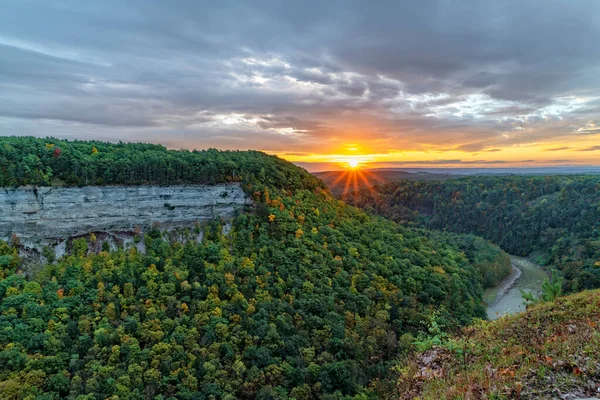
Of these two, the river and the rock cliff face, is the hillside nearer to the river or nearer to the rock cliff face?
the rock cliff face

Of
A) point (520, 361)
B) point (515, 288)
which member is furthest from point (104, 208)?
point (515, 288)

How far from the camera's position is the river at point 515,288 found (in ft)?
178

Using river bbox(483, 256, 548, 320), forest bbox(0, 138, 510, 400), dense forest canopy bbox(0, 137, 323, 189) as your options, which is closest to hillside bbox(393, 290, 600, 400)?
forest bbox(0, 138, 510, 400)

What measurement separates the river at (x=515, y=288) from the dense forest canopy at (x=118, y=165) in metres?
38.8

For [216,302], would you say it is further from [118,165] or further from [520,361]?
[520,361]

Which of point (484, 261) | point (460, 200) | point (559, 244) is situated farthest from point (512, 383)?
point (460, 200)

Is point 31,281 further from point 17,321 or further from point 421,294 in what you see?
point 421,294

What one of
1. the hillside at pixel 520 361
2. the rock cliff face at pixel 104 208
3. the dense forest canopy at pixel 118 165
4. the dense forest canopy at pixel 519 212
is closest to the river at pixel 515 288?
the dense forest canopy at pixel 519 212

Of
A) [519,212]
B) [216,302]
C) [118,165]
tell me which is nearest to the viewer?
[216,302]

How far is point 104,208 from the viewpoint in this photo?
37250mm

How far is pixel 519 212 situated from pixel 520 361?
334 ft

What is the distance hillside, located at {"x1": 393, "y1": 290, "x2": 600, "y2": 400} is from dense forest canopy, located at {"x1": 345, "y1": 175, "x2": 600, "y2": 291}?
1833 inches

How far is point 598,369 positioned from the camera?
29.7 feet

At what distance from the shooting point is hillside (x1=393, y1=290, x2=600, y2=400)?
8.99 meters
